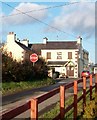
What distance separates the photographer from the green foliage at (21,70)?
Answer: 2845 centimetres

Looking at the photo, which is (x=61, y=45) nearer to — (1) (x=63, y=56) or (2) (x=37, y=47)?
(1) (x=63, y=56)

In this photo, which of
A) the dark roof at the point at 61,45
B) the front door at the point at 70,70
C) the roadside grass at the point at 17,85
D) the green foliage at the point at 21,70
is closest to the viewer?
the roadside grass at the point at 17,85

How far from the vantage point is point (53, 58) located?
74.6 m

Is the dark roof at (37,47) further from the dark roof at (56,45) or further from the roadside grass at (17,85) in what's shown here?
the roadside grass at (17,85)

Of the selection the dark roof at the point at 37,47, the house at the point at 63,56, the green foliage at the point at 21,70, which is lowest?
the green foliage at the point at 21,70

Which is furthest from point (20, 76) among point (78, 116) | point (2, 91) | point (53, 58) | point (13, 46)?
point (53, 58)

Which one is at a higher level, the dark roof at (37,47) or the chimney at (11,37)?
the chimney at (11,37)

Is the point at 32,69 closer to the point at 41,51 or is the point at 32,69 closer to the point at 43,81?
the point at 43,81

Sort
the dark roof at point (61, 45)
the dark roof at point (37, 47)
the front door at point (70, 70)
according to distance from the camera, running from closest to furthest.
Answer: the front door at point (70, 70), the dark roof at point (61, 45), the dark roof at point (37, 47)

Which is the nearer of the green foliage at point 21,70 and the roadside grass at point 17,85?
the roadside grass at point 17,85

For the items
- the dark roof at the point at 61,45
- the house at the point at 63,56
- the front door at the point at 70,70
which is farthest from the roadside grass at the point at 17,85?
the dark roof at the point at 61,45

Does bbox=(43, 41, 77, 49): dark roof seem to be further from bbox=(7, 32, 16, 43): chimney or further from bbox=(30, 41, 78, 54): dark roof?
bbox=(7, 32, 16, 43): chimney

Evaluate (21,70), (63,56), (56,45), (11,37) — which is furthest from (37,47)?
(21,70)

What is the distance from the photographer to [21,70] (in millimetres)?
31562
